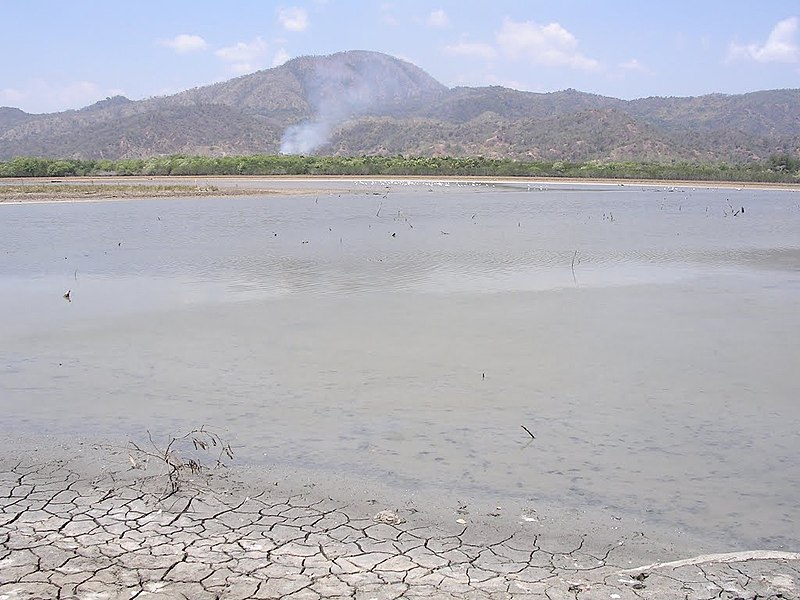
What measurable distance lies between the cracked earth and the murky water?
0.55 meters

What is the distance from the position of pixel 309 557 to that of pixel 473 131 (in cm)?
10090

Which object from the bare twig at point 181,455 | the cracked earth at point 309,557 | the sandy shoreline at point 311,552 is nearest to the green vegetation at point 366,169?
the bare twig at point 181,455

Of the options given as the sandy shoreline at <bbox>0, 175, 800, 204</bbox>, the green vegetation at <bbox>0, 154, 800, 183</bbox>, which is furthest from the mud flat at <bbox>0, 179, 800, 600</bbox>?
the green vegetation at <bbox>0, 154, 800, 183</bbox>

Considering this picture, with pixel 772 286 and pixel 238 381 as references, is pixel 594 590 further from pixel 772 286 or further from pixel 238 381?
pixel 772 286

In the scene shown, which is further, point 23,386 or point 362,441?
point 23,386

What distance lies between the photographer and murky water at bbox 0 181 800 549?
17.1ft

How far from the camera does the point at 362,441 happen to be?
5.73 metres

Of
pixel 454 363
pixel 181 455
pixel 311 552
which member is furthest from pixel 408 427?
pixel 311 552

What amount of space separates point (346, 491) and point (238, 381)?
2675 mm

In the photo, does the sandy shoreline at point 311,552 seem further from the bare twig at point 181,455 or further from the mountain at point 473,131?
the mountain at point 473,131

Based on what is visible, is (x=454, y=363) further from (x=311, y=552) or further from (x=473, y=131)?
(x=473, y=131)

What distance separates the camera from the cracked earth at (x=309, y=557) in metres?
3.55

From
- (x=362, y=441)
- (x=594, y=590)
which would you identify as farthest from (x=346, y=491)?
(x=594, y=590)

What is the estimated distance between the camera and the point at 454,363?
25.4ft
